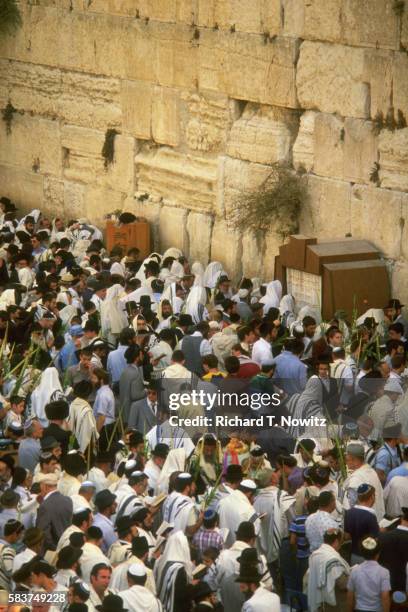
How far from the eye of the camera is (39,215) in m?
22.5

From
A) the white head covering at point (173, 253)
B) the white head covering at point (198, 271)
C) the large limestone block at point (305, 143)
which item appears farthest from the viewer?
the white head covering at point (173, 253)

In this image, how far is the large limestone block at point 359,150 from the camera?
56.2 feet

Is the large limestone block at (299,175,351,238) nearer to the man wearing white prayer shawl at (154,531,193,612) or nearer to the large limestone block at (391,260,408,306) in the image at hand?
the large limestone block at (391,260,408,306)

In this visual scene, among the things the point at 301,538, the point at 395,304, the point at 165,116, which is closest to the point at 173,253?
the point at 165,116

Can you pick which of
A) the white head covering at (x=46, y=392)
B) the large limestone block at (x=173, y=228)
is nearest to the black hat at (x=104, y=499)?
the white head covering at (x=46, y=392)

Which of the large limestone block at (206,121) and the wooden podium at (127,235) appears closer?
the large limestone block at (206,121)

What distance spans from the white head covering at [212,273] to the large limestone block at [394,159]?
8.34 ft

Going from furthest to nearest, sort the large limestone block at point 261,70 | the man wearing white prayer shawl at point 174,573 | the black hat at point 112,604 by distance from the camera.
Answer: the large limestone block at point 261,70 < the man wearing white prayer shawl at point 174,573 < the black hat at point 112,604

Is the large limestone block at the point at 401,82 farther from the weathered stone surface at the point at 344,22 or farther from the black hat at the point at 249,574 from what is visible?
the black hat at the point at 249,574

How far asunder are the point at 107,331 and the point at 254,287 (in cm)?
260

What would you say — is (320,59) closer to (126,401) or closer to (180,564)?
(126,401)

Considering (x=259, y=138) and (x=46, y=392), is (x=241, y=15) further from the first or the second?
(x=46, y=392)

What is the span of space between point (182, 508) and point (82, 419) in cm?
230

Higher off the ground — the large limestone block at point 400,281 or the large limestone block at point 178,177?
the large limestone block at point 178,177
